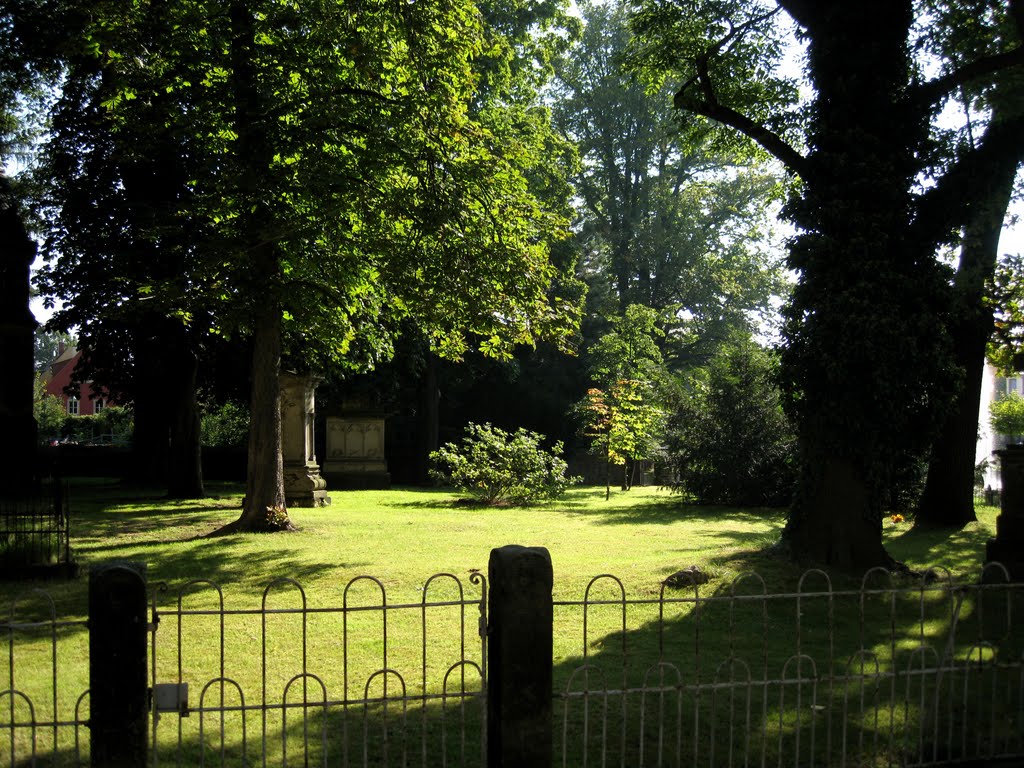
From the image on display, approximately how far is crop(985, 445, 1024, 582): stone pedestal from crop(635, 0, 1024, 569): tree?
147cm

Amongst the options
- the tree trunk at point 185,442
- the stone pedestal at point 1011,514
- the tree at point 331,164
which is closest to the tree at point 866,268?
the stone pedestal at point 1011,514

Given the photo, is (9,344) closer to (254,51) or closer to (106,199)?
(106,199)

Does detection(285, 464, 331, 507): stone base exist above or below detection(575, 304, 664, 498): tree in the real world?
below

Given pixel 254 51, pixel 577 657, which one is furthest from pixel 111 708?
pixel 254 51

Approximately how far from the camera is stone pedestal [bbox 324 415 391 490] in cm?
2698

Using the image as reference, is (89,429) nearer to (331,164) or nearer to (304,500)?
(304,500)

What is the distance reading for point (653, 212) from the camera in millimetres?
42375

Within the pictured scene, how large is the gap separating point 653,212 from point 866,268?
1325 inches

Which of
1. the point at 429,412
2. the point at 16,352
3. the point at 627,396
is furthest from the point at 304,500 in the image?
the point at 429,412

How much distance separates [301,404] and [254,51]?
919 cm

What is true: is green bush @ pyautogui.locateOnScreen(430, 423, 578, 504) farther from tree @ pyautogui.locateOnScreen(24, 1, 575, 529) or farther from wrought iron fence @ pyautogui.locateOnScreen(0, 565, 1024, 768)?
wrought iron fence @ pyautogui.locateOnScreen(0, 565, 1024, 768)

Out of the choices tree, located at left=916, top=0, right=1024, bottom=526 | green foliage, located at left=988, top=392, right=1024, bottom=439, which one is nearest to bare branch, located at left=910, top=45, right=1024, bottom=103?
tree, located at left=916, top=0, right=1024, bottom=526

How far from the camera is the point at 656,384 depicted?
26.8 meters

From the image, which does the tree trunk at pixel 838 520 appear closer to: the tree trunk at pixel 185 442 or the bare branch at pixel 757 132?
the bare branch at pixel 757 132
